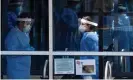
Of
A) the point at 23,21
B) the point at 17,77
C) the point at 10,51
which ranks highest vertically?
the point at 23,21

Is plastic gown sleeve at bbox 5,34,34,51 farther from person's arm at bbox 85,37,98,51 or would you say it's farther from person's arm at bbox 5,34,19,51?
person's arm at bbox 85,37,98,51

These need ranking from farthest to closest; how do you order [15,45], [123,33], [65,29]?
[15,45], [65,29], [123,33]

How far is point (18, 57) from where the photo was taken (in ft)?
20.8

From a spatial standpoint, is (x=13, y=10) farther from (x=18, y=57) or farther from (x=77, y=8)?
(x=77, y=8)

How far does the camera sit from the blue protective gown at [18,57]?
6310 millimetres

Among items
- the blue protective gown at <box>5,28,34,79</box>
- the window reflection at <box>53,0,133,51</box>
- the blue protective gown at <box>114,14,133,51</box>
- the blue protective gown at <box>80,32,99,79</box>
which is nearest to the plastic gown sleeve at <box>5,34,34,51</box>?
the blue protective gown at <box>5,28,34,79</box>

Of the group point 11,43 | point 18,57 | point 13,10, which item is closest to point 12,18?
point 13,10

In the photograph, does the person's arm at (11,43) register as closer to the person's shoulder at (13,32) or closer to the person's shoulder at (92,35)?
the person's shoulder at (13,32)

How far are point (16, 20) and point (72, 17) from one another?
2.74 feet

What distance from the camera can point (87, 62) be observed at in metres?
6.23

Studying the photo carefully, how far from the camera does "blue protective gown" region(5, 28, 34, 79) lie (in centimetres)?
631

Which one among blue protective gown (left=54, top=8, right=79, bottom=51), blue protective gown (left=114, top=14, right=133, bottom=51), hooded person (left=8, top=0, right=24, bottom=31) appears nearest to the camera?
blue protective gown (left=114, top=14, right=133, bottom=51)

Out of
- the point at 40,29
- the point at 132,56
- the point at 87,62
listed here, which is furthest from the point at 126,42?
the point at 40,29

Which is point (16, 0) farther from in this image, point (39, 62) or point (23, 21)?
point (39, 62)
